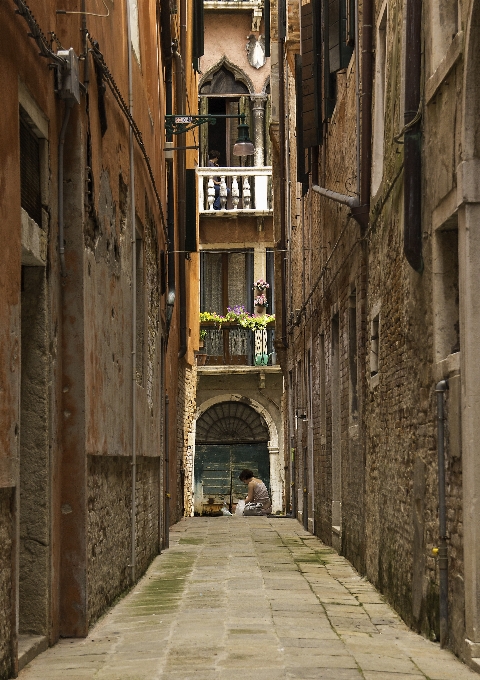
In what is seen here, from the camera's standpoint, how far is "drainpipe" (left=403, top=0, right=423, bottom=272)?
7375 millimetres

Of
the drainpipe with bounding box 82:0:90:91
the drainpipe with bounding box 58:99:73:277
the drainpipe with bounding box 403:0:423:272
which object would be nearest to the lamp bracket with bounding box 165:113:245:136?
the drainpipe with bounding box 82:0:90:91

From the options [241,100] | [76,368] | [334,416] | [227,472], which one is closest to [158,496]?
[334,416]

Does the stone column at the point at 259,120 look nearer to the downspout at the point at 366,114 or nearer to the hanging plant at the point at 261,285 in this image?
the hanging plant at the point at 261,285

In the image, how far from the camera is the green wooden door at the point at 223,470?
2758 centimetres

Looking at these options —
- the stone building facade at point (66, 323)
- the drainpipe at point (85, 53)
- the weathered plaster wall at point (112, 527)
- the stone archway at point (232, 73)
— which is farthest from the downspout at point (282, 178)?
the drainpipe at point (85, 53)

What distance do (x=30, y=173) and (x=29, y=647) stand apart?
2518 mm

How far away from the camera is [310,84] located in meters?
15.1

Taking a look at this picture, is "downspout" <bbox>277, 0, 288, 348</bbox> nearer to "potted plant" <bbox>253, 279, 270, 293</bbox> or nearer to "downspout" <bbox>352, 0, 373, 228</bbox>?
"potted plant" <bbox>253, 279, 270, 293</bbox>

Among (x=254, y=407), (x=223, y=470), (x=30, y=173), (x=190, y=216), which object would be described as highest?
(x=190, y=216)

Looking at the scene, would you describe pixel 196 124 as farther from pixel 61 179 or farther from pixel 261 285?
pixel 261 285

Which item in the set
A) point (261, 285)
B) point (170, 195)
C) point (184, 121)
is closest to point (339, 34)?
point (184, 121)

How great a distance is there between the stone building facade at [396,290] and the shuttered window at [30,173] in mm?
2231

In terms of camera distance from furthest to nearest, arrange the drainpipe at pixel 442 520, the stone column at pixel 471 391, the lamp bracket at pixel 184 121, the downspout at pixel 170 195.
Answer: the downspout at pixel 170 195, the lamp bracket at pixel 184 121, the drainpipe at pixel 442 520, the stone column at pixel 471 391

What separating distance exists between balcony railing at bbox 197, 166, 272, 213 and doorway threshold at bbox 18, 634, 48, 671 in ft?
68.9
